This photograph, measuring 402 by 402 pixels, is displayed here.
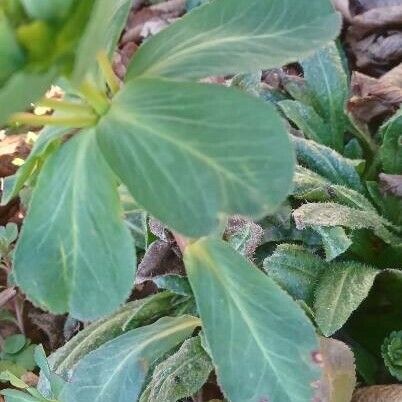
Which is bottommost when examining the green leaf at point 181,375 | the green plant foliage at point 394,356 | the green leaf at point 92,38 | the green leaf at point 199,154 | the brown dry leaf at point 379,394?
the green plant foliage at point 394,356

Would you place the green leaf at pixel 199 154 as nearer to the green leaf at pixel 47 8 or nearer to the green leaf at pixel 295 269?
the green leaf at pixel 47 8

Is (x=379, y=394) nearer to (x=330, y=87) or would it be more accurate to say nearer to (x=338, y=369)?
(x=338, y=369)

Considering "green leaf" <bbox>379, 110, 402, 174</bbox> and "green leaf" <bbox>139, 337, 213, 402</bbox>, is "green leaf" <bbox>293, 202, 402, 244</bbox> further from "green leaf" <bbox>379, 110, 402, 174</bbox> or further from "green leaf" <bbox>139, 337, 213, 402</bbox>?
"green leaf" <bbox>139, 337, 213, 402</bbox>

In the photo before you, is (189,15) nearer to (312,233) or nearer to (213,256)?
(213,256)

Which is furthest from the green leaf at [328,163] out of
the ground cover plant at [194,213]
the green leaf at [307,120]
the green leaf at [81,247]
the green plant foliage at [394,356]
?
the green leaf at [81,247]

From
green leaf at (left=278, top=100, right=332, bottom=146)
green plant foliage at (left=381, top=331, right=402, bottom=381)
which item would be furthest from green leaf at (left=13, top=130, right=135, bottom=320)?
green leaf at (left=278, top=100, right=332, bottom=146)

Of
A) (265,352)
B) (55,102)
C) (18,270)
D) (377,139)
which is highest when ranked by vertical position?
(55,102)

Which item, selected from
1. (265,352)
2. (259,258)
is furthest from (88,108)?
(259,258)
